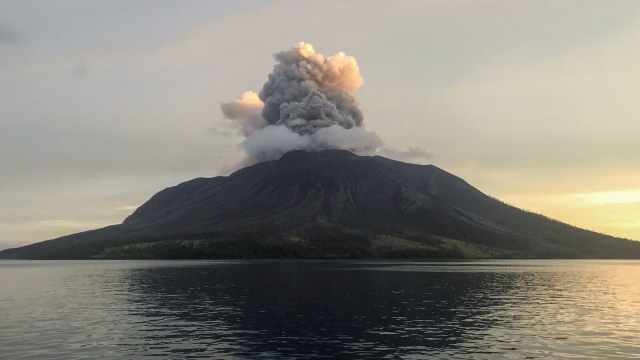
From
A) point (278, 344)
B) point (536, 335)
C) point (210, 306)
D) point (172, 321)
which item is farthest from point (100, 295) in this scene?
point (536, 335)

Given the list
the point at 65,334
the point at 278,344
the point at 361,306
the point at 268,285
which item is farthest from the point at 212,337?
the point at 268,285

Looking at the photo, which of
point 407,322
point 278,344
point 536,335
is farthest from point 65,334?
point 536,335

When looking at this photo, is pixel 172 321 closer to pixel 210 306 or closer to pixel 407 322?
pixel 210 306

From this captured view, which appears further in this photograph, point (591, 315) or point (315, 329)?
point (591, 315)

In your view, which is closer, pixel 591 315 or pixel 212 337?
pixel 212 337

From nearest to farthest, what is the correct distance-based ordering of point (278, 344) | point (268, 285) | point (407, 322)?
point (278, 344) < point (407, 322) < point (268, 285)

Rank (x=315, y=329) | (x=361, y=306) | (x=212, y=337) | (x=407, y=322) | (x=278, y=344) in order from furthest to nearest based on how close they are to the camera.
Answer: (x=361, y=306) → (x=407, y=322) → (x=315, y=329) → (x=212, y=337) → (x=278, y=344)

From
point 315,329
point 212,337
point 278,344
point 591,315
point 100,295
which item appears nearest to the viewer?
point 278,344

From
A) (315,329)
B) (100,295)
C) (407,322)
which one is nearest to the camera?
(315,329)

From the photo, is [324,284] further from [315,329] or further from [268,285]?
[315,329]
